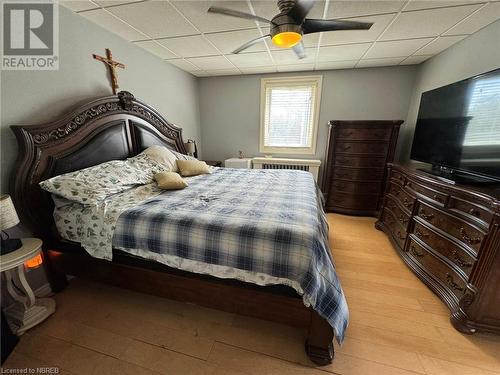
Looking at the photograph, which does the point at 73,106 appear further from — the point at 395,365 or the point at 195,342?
the point at 395,365

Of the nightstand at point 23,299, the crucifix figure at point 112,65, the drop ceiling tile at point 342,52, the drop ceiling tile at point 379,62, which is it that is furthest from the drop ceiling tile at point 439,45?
the nightstand at point 23,299

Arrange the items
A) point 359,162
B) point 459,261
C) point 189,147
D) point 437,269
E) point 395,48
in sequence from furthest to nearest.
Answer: point 189,147
point 359,162
point 395,48
point 437,269
point 459,261

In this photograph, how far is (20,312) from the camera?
145cm

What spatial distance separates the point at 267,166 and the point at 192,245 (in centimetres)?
284

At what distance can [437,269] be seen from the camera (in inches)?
68.5

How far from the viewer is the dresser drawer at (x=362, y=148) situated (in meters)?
3.09

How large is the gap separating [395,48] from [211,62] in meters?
2.44

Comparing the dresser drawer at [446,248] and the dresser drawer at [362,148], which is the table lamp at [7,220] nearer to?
the dresser drawer at [446,248]

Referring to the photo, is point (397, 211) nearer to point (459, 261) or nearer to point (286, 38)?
point (459, 261)

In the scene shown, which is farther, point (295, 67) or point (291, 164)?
point (291, 164)

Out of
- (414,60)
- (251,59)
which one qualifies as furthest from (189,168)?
(414,60)

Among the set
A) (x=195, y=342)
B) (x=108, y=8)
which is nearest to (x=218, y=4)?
(x=108, y=8)

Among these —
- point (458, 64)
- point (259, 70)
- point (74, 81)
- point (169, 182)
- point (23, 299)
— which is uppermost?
point (259, 70)

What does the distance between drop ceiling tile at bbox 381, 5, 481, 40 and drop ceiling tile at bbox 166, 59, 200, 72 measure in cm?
260
